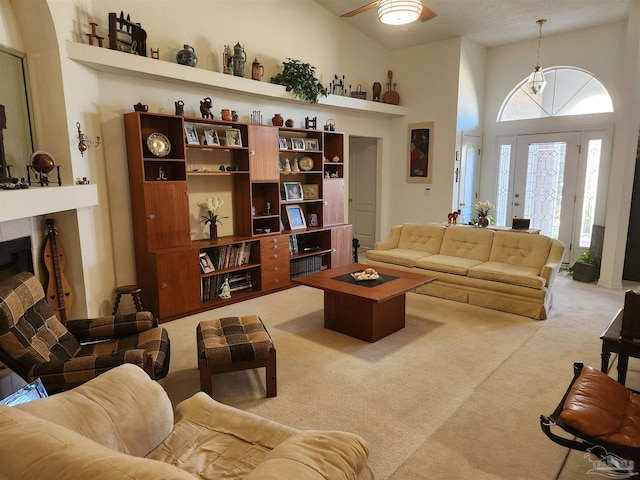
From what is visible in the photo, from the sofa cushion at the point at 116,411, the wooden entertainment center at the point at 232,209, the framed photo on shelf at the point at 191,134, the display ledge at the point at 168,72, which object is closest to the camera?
the sofa cushion at the point at 116,411

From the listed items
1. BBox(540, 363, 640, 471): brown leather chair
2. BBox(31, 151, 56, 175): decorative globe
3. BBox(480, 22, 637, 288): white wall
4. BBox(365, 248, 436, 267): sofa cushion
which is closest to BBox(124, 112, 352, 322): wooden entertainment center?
BBox(365, 248, 436, 267): sofa cushion

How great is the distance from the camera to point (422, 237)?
5.60 meters

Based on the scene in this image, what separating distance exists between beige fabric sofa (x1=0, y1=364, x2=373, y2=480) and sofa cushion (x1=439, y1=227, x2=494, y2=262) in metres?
Answer: 4.02

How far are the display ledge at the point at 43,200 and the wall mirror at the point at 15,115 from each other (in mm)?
356

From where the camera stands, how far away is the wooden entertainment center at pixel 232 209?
4.18 metres

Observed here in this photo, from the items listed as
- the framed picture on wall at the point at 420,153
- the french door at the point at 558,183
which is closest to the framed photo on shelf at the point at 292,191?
the framed picture on wall at the point at 420,153

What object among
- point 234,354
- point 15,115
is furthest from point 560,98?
point 15,115

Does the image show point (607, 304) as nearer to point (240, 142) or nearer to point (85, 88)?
point (240, 142)

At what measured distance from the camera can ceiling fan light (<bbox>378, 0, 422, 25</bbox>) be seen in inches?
124

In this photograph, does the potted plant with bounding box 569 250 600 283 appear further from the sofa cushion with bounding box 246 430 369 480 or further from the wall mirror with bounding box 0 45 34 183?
the wall mirror with bounding box 0 45 34 183

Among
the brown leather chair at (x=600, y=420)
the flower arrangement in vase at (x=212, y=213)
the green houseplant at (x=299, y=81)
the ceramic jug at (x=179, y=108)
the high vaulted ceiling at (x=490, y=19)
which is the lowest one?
the brown leather chair at (x=600, y=420)

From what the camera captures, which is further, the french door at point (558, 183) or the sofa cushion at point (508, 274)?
the french door at point (558, 183)

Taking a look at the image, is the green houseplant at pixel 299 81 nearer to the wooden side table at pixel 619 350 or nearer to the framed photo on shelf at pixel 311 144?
the framed photo on shelf at pixel 311 144

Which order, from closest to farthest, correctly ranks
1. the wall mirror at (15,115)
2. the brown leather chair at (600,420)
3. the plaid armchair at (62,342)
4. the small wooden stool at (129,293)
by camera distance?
the brown leather chair at (600,420), the plaid armchair at (62,342), the wall mirror at (15,115), the small wooden stool at (129,293)
